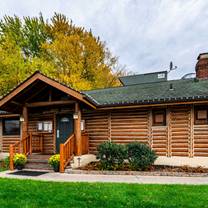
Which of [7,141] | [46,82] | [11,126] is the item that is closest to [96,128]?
[46,82]

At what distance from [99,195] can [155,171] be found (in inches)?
152

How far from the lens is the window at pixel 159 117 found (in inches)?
437

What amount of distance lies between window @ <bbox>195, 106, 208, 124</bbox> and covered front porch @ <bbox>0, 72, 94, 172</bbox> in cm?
447

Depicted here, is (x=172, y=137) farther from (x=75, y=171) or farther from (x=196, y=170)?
(x=75, y=171)

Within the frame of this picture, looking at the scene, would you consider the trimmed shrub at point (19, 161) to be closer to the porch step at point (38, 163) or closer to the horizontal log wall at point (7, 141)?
the porch step at point (38, 163)

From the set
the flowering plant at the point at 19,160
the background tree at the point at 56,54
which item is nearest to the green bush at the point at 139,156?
the flowering plant at the point at 19,160

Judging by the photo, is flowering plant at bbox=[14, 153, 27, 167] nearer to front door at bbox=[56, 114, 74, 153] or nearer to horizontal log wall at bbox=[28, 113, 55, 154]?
front door at bbox=[56, 114, 74, 153]

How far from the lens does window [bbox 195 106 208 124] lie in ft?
34.1

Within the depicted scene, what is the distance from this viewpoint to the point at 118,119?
1191 centimetres

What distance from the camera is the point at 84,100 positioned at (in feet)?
35.2

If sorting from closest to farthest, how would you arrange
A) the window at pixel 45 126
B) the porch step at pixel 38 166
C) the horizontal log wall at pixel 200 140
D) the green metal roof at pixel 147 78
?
1. the horizontal log wall at pixel 200 140
2. the porch step at pixel 38 166
3. the window at pixel 45 126
4. the green metal roof at pixel 147 78

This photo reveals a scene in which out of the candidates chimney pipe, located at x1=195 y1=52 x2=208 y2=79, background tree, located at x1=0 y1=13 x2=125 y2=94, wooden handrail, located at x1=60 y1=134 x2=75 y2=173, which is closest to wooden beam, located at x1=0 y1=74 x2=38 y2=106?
wooden handrail, located at x1=60 y1=134 x2=75 y2=173

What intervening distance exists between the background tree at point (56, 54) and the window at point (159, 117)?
13443 millimetres

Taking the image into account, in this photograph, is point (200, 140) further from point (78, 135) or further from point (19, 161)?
point (19, 161)
